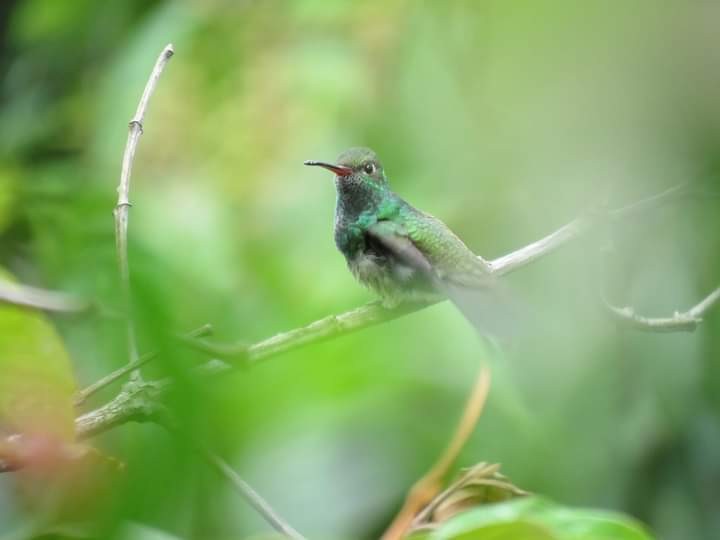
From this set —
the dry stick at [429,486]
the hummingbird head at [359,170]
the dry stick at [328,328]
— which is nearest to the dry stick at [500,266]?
the dry stick at [328,328]

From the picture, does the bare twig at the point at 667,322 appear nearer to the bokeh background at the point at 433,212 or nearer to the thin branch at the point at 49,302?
the bokeh background at the point at 433,212

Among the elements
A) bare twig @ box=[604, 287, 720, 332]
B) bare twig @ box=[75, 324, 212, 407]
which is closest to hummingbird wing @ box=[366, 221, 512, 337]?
bare twig @ box=[604, 287, 720, 332]

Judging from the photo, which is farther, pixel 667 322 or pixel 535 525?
pixel 667 322

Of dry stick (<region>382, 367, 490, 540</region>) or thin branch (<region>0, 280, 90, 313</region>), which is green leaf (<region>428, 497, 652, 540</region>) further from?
thin branch (<region>0, 280, 90, 313</region>)

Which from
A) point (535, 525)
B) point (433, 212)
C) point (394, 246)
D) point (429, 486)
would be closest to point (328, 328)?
point (429, 486)

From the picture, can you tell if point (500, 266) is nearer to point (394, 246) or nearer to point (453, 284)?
point (453, 284)
